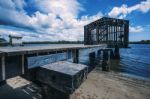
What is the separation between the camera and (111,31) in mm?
43812

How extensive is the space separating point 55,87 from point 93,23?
4263 centimetres

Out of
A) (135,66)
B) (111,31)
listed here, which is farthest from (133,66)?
(111,31)

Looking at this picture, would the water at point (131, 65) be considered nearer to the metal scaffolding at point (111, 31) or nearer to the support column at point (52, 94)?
the metal scaffolding at point (111, 31)

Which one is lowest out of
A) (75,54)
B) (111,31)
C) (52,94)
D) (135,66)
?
(135,66)

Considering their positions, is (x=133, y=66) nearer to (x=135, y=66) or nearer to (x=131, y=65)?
(x=135, y=66)

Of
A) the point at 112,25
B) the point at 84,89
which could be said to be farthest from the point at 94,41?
the point at 84,89

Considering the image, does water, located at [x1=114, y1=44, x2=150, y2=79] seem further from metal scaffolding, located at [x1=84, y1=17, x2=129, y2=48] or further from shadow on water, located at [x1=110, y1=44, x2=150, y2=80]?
metal scaffolding, located at [x1=84, y1=17, x2=129, y2=48]

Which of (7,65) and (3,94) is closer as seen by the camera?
(7,65)

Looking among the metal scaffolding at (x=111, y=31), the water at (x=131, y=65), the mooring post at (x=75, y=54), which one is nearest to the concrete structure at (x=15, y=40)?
the water at (x=131, y=65)

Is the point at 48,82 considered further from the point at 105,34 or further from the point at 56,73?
the point at 105,34

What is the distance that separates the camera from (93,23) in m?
48.4

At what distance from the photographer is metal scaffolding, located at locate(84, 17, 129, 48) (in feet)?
137

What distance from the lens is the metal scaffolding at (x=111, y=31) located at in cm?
4181

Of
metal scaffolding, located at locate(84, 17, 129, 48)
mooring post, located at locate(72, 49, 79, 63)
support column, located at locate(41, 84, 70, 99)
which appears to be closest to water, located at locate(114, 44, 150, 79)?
Result: metal scaffolding, located at locate(84, 17, 129, 48)
